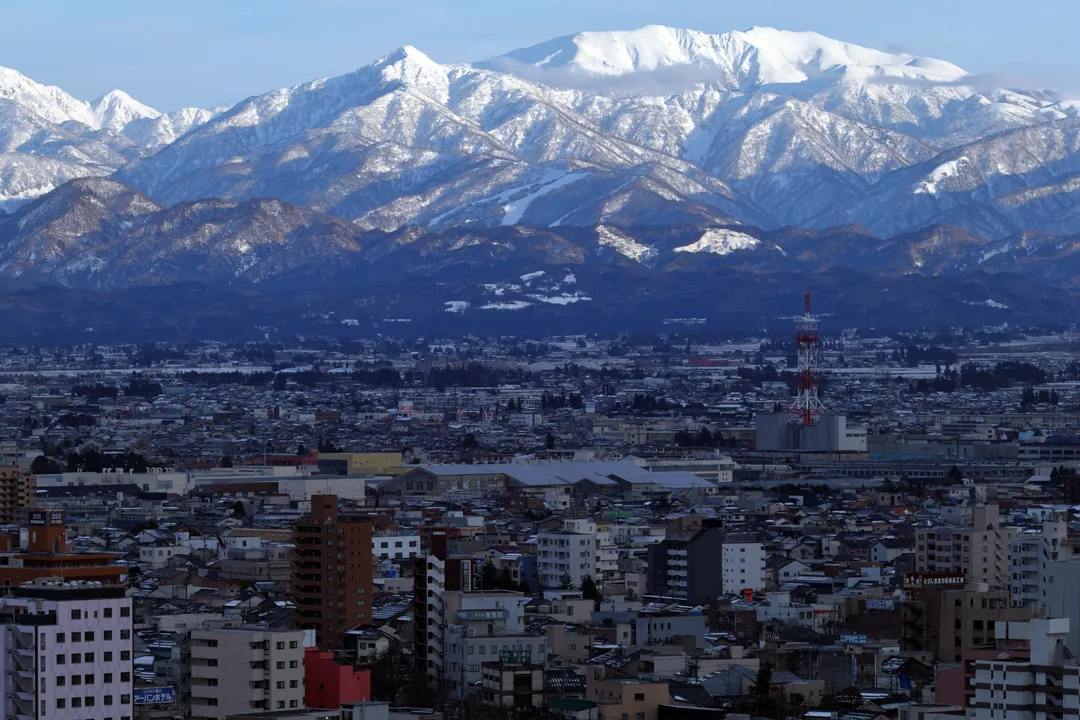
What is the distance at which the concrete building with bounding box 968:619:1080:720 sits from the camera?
25844 mm

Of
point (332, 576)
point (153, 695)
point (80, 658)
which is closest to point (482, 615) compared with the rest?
point (332, 576)

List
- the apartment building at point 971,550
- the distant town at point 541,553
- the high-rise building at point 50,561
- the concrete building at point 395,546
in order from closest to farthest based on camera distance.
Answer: the high-rise building at point 50,561, the distant town at point 541,553, the apartment building at point 971,550, the concrete building at point 395,546

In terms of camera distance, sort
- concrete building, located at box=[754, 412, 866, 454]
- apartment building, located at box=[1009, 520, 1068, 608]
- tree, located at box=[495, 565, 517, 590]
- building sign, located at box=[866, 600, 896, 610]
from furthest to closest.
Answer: concrete building, located at box=[754, 412, 866, 454], tree, located at box=[495, 565, 517, 590], building sign, located at box=[866, 600, 896, 610], apartment building, located at box=[1009, 520, 1068, 608]

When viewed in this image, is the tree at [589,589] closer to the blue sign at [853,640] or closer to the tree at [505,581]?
the tree at [505,581]

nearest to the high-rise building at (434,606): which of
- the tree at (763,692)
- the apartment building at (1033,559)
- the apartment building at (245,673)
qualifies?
the tree at (763,692)

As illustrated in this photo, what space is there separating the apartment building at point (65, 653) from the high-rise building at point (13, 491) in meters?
35.2

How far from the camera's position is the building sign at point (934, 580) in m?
45.3

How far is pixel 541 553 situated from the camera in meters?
56.1

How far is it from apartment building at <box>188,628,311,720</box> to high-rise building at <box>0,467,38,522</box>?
3035cm

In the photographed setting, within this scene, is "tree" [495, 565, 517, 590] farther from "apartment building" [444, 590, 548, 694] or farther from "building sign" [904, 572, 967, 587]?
"apartment building" [444, 590, 548, 694]

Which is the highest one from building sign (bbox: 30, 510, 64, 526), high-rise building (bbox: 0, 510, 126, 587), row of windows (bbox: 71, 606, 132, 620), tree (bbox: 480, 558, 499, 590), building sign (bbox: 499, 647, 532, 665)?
building sign (bbox: 30, 510, 64, 526)

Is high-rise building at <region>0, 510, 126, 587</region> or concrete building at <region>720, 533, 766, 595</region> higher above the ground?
high-rise building at <region>0, 510, 126, 587</region>

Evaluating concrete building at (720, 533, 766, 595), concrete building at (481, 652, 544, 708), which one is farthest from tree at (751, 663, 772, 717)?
concrete building at (720, 533, 766, 595)

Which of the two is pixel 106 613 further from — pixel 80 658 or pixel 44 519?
pixel 44 519
